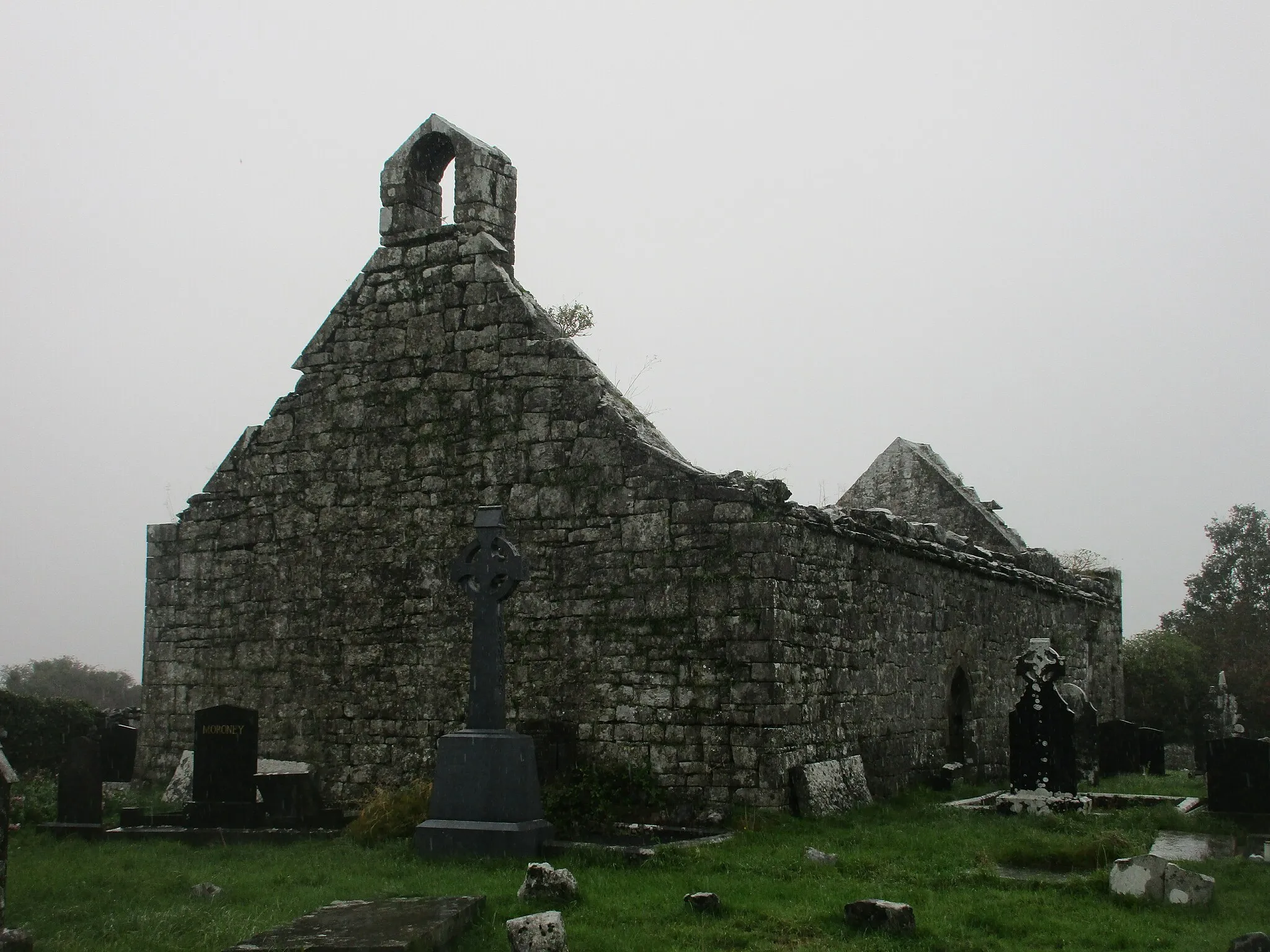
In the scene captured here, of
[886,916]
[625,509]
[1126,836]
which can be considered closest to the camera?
[886,916]

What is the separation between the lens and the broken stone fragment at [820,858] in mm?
8859

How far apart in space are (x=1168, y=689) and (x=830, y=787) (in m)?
21.8

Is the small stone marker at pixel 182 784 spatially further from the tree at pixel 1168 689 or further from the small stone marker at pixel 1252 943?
the tree at pixel 1168 689

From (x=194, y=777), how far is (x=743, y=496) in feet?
17.1

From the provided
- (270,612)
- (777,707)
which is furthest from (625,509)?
(270,612)

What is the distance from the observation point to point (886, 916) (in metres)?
6.96

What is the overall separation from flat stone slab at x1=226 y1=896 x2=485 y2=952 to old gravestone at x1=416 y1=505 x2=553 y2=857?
2045 millimetres

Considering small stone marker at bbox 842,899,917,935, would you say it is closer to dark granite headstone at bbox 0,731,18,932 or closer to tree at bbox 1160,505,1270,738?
dark granite headstone at bbox 0,731,18,932

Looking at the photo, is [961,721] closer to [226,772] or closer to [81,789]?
[226,772]

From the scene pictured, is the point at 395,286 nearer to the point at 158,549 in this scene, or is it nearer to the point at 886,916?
the point at 158,549

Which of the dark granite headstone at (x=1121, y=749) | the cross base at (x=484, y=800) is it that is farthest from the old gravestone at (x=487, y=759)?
the dark granite headstone at (x=1121, y=749)

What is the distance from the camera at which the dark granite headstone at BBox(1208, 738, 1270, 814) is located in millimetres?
11609

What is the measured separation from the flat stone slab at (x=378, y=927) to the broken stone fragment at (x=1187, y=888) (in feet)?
12.8

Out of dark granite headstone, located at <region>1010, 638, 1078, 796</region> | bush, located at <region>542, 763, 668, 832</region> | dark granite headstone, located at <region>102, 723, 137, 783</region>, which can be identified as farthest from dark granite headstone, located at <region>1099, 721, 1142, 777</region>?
dark granite headstone, located at <region>102, 723, 137, 783</region>
